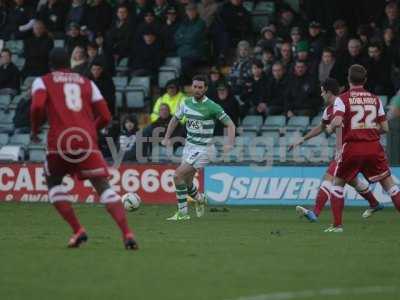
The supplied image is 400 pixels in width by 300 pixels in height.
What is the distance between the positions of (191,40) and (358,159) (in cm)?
1010

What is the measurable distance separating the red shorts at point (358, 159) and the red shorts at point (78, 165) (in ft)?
13.4

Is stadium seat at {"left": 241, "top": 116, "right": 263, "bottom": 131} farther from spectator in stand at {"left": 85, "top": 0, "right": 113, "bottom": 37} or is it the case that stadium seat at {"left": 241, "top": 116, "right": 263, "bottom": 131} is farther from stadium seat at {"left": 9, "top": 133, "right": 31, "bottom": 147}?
spectator in stand at {"left": 85, "top": 0, "right": 113, "bottom": 37}

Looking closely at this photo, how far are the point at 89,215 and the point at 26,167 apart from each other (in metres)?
4.06

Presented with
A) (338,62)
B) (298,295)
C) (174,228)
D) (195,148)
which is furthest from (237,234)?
(338,62)

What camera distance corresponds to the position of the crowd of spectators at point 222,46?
77.1 ft

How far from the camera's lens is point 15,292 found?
9.70 metres

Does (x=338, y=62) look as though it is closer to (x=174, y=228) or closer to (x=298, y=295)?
(x=174, y=228)

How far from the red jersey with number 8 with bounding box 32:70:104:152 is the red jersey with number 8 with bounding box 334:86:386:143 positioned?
408 cm

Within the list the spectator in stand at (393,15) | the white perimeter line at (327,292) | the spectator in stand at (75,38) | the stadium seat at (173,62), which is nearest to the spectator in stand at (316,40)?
the spectator in stand at (393,15)

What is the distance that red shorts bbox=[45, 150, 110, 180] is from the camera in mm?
12680

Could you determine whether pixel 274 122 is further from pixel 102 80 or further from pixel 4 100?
pixel 4 100

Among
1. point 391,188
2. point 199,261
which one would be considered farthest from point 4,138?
point 199,261

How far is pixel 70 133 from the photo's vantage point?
41.7 feet

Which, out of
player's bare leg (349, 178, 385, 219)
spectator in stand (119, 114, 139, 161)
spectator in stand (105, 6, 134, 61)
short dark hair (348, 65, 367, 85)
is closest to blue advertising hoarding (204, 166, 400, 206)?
spectator in stand (119, 114, 139, 161)
